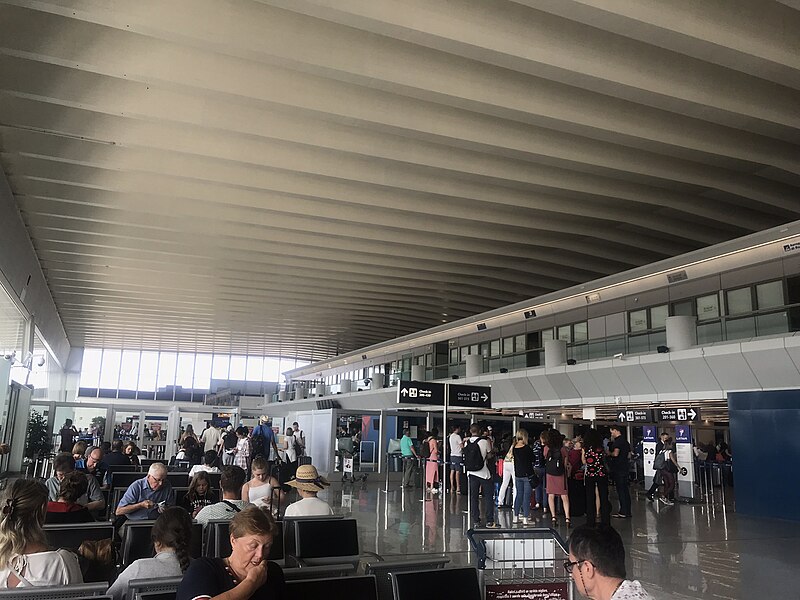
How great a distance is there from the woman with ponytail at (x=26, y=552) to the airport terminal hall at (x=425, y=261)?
0.01 meters

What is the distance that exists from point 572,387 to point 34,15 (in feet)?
49.7

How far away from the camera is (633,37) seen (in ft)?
21.5

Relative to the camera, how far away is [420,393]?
12578 mm

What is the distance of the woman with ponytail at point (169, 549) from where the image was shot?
10.8 ft

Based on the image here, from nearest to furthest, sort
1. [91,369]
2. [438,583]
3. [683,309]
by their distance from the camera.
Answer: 1. [438,583]
2. [683,309]
3. [91,369]

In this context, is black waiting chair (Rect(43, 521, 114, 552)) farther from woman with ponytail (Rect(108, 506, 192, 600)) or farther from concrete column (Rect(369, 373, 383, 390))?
concrete column (Rect(369, 373, 383, 390))

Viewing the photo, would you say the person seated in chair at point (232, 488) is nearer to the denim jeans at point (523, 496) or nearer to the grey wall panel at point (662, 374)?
the denim jeans at point (523, 496)

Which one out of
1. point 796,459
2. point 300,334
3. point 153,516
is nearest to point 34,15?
point 153,516

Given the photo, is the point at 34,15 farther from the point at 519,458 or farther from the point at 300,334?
the point at 300,334

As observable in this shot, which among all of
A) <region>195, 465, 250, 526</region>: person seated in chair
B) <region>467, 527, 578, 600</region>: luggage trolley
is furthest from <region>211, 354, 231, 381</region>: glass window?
<region>467, 527, 578, 600</region>: luggage trolley

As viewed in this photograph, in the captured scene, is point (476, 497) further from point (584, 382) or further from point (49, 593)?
point (49, 593)

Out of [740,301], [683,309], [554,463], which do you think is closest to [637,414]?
[683,309]

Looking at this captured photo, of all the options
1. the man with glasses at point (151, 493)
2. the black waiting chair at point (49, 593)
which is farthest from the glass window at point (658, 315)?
the black waiting chair at point (49, 593)

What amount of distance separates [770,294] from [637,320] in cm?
357
